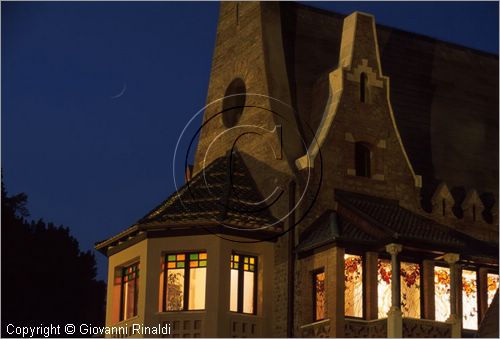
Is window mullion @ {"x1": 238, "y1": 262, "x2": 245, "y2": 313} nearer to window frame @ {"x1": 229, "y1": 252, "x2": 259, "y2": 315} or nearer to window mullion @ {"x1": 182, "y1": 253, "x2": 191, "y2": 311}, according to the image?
window frame @ {"x1": 229, "y1": 252, "x2": 259, "y2": 315}

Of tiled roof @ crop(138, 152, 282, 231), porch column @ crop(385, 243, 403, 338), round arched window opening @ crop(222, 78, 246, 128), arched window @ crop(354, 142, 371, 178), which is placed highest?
round arched window opening @ crop(222, 78, 246, 128)

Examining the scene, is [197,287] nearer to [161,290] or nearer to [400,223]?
[161,290]

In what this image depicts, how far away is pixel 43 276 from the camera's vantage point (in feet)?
206

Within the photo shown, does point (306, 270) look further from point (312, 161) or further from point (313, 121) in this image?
point (313, 121)

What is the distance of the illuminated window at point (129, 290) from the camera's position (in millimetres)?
40469

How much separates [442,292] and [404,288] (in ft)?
5.79

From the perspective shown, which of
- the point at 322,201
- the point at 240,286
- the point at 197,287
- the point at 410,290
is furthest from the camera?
the point at 322,201

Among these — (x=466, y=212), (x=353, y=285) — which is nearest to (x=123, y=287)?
(x=353, y=285)

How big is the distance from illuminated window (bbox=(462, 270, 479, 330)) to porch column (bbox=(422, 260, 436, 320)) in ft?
7.18

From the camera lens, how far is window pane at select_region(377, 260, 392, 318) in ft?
127

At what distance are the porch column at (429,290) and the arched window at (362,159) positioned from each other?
4.52 meters

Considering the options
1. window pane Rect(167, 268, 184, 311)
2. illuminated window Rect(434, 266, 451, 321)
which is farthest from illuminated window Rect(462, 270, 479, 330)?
window pane Rect(167, 268, 184, 311)

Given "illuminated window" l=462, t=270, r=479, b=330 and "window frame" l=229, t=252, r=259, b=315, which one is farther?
"illuminated window" l=462, t=270, r=479, b=330

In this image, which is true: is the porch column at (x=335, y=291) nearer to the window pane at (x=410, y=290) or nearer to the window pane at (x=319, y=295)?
the window pane at (x=319, y=295)
